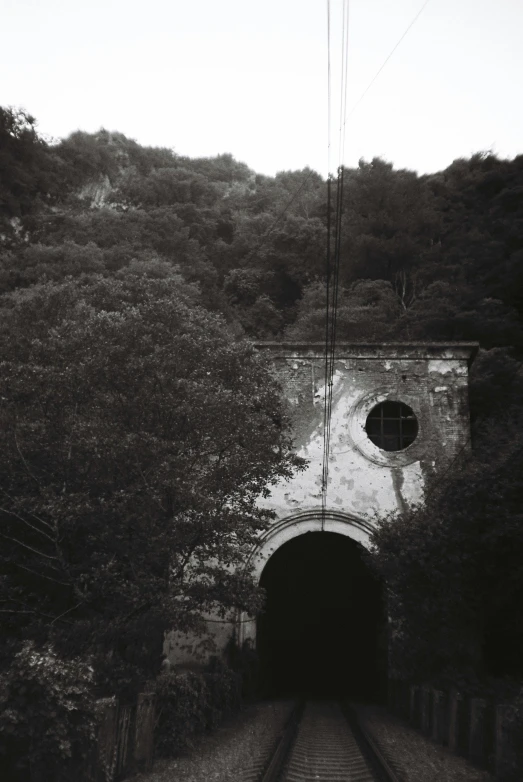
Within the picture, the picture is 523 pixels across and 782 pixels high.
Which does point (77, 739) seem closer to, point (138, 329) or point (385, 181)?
point (138, 329)

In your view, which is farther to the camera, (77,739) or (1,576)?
(1,576)

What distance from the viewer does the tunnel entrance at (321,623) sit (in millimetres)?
17125

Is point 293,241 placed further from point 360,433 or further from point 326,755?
point 326,755

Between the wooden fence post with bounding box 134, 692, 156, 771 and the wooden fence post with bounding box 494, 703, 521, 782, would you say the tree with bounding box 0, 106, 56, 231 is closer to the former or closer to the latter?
the wooden fence post with bounding box 134, 692, 156, 771

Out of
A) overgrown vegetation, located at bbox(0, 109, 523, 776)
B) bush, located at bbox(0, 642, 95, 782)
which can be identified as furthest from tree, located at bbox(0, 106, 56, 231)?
bush, located at bbox(0, 642, 95, 782)

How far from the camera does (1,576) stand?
30.4ft

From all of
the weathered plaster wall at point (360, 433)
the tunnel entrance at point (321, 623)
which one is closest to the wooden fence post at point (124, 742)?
the weathered plaster wall at point (360, 433)

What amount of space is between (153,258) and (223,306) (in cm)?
522

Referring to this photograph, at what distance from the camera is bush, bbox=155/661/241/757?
28.0 feet

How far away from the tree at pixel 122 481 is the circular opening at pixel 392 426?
5.54 metres

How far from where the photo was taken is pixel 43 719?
19.9 feet

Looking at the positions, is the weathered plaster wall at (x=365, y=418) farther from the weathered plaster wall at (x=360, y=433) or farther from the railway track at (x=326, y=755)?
the railway track at (x=326, y=755)

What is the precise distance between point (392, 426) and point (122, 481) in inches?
322

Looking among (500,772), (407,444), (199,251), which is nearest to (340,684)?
(407,444)
